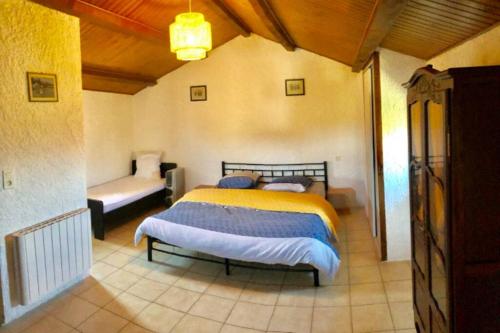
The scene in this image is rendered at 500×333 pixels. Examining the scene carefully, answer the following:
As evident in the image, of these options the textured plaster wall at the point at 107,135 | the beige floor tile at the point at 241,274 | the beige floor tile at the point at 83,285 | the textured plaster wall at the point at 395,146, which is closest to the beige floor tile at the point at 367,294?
the textured plaster wall at the point at 395,146

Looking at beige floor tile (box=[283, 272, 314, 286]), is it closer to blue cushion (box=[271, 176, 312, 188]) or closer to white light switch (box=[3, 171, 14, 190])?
blue cushion (box=[271, 176, 312, 188])

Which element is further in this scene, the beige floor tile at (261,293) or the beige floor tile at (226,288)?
the beige floor tile at (226,288)

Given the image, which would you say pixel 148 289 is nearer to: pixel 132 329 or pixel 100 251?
pixel 132 329

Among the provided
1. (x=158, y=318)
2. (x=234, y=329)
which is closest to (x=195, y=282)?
(x=158, y=318)

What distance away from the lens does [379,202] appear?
12.3 feet

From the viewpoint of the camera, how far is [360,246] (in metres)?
4.25

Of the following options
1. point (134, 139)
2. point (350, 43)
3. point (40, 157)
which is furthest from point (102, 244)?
point (350, 43)

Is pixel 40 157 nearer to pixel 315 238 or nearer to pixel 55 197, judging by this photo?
pixel 55 197

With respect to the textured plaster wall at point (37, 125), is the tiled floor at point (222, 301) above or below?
below

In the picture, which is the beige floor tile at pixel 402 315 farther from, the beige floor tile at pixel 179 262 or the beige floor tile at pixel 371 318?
the beige floor tile at pixel 179 262

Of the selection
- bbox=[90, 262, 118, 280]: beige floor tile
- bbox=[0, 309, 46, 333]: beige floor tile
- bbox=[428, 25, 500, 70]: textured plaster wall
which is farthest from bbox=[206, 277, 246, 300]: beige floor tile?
bbox=[428, 25, 500, 70]: textured plaster wall

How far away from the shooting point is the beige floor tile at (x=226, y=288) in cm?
330

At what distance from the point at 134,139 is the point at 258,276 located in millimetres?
4005

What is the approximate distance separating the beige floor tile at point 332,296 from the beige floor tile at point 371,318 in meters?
0.15
